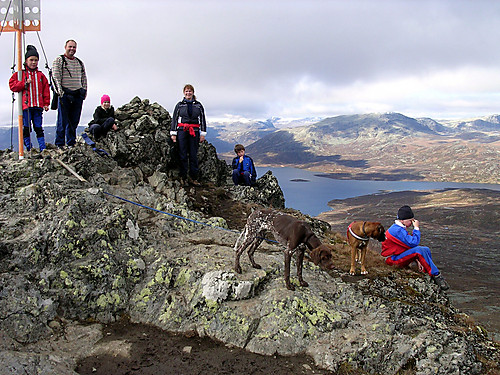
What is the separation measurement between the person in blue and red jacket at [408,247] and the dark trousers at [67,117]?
1181 centimetres

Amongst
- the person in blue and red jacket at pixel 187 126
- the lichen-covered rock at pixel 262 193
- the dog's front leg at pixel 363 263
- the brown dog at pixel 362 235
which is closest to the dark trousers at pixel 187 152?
the person in blue and red jacket at pixel 187 126

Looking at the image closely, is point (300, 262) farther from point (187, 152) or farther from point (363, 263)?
point (187, 152)

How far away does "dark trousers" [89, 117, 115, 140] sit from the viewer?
13898 mm

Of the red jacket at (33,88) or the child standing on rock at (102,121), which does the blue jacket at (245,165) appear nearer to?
the child standing on rock at (102,121)

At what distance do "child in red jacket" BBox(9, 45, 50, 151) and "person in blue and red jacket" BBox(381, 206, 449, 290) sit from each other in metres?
12.3

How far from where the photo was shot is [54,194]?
9.30 metres

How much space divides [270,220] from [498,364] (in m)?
5.85

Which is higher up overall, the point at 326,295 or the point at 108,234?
the point at 108,234

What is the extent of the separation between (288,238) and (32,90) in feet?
31.9

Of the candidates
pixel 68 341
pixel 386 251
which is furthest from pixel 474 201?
pixel 68 341

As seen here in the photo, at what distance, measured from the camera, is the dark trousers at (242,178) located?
17.7 m

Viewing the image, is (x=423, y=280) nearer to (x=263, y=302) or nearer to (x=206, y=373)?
(x=263, y=302)

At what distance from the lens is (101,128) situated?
14.0 m

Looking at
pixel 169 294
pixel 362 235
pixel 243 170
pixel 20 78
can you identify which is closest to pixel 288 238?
pixel 362 235
